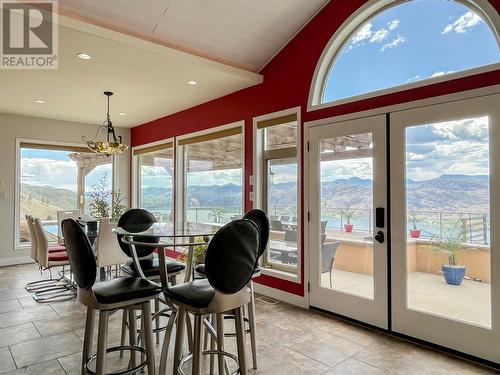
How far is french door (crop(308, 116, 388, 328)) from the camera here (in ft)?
10.7

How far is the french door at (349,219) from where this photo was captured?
10.7 ft

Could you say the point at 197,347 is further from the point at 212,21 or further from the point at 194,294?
the point at 212,21

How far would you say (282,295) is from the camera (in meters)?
4.20

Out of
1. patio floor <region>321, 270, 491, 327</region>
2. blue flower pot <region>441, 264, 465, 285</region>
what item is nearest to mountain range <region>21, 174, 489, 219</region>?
blue flower pot <region>441, 264, 465, 285</region>

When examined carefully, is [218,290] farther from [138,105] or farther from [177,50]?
[138,105]

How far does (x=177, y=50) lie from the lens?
12.2 ft

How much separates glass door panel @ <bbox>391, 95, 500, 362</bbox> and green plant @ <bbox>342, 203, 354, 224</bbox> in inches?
19.2

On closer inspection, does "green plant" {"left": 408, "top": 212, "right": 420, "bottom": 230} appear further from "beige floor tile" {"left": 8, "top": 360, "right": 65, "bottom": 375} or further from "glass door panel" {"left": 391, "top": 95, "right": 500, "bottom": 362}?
"beige floor tile" {"left": 8, "top": 360, "right": 65, "bottom": 375}

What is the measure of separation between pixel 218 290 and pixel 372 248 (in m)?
2.14

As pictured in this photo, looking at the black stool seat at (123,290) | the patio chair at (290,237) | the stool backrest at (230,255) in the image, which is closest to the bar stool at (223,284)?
the stool backrest at (230,255)

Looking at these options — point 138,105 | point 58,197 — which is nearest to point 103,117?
point 138,105

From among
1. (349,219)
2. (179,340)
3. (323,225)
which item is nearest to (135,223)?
(179,340)

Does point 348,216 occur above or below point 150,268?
above

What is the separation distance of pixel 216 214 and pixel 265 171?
145 centimetres
